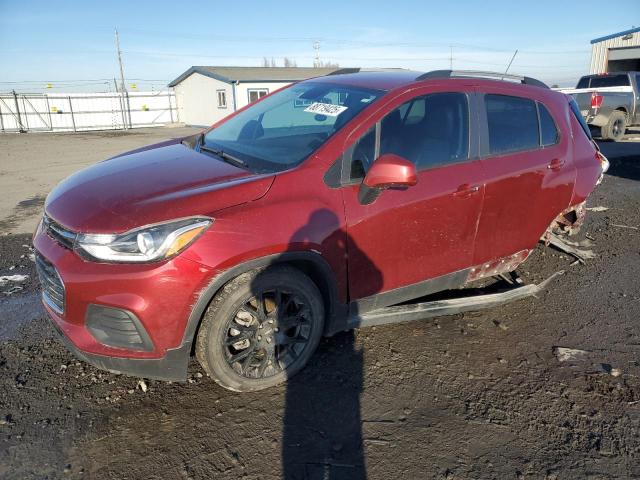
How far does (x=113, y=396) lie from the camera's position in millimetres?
2953

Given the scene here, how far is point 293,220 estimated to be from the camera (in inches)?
108

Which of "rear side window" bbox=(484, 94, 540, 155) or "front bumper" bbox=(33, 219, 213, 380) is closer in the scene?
"front bumper" bbox=(33, 219, 213, 380)

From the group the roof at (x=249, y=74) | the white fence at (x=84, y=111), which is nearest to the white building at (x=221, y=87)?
the roof at (x=249, y=74)

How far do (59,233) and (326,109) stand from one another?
1.92m

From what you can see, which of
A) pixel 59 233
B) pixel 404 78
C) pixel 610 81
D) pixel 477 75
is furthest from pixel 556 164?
pixel 610 81

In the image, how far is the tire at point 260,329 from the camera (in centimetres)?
269

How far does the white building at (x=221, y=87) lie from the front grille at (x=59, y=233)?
2544 cm

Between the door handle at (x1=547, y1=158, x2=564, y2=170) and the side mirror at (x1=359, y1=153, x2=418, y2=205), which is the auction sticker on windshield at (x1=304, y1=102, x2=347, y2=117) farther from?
the door handle at (x1=547, y1=158, x2=564, y2=170)

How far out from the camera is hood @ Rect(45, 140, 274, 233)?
2.53m

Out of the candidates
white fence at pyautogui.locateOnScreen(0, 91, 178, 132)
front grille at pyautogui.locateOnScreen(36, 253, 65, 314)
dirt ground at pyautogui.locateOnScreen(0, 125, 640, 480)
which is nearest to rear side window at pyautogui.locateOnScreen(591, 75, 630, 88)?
dirt ground at pyautogui.locateOnScreen(0, 125, 640, 480)

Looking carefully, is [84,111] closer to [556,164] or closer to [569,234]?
[569,234]

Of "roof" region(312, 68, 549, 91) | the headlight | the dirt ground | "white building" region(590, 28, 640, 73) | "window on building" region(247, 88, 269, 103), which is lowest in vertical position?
the dirt ground

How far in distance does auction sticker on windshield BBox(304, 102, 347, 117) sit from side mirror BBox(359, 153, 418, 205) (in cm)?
61

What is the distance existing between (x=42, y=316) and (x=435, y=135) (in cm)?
347
